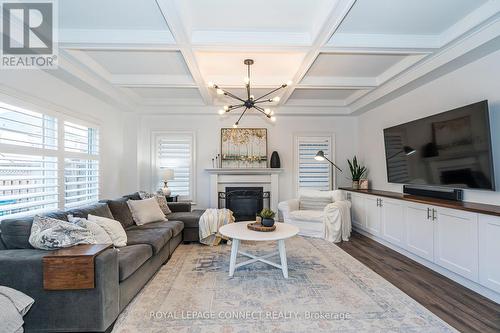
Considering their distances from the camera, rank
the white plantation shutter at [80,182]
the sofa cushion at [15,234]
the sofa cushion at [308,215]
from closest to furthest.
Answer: the sofa cushion at [15,234] → the white plantation shutter at [80,182] → the sofa cushion at [308,215]

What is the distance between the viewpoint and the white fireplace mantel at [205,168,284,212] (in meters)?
5.79

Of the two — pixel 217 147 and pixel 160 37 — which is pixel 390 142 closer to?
pixel 217 147

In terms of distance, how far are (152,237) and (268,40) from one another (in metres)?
2.73

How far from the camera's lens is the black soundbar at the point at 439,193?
3285 mm

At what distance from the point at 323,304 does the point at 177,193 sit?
422 centimetres

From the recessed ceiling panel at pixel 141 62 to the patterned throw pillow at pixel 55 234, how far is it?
221cm

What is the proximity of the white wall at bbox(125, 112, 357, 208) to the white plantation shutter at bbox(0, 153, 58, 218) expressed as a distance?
218 cm

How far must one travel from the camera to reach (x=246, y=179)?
591 cm

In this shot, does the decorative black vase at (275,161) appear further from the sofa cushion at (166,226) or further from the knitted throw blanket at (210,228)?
the sofa cushion at (166,226)

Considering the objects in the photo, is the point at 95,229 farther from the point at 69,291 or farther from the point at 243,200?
the point at 243,200

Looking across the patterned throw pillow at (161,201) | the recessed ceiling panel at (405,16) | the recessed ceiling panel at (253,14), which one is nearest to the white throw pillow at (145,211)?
the patterned throw pillow at (161,201)

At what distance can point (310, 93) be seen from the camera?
5188mm

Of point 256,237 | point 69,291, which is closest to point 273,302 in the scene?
point 256,237

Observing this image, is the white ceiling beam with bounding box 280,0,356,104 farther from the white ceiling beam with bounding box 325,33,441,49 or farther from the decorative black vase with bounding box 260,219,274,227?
the decorative black vase with bounding box 260,219,274,227
